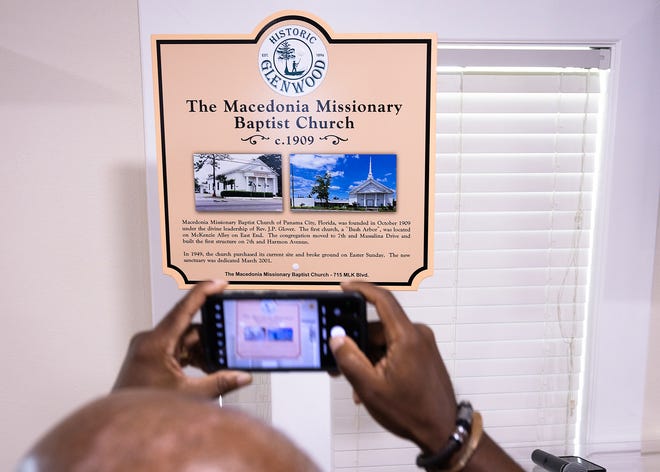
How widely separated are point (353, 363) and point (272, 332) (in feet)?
0.48

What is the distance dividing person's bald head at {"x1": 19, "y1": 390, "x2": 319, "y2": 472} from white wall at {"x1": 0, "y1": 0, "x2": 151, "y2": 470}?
92 cm

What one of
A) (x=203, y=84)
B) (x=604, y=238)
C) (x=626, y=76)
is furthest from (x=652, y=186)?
(x=203, y=84)

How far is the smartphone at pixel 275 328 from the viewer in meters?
0.72

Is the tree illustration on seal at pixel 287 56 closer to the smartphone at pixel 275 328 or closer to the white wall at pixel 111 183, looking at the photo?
the white wall at pixel 111 183

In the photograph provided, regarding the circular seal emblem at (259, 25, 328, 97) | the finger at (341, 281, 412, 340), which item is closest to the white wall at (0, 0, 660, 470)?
the circular seal emblem at (259, 25, 328, 97)

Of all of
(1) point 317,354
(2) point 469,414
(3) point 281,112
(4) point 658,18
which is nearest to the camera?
(2) point 469,414

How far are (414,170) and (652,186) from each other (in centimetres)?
65

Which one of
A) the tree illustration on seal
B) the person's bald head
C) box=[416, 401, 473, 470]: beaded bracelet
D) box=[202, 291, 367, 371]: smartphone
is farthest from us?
the tree illustration on seal

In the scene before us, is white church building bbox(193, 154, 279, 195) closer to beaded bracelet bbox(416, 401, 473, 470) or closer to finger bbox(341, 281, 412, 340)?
finger bbox(341, 281, 412, 340)

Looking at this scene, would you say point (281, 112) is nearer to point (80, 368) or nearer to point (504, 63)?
point (504, 63)

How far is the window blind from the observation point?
110 cm

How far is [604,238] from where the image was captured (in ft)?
3.66

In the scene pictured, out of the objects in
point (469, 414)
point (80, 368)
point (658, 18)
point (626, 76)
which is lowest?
point (80, 368)

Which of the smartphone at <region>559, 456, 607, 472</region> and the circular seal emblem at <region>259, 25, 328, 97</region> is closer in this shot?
the circular seal emblem at <region>259, 25, 328, 97</region>
